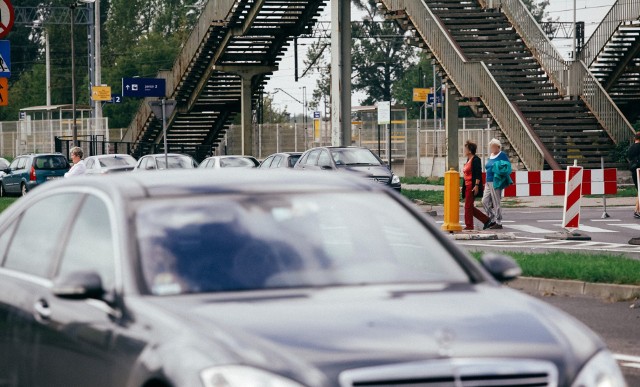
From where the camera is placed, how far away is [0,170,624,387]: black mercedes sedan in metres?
4.81

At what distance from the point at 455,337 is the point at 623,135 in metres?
38.2

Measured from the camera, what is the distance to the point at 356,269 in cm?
586

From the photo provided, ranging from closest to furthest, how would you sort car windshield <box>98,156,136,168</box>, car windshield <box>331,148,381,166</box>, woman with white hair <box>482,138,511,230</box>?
woman with white hair <box>482,138,511,230</box> → car windshield <box>331,148,381,166</box> → car windshield <box>98,156,136,168</box>

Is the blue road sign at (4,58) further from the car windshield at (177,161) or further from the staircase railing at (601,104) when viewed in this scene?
the staircase railing at (601,104)

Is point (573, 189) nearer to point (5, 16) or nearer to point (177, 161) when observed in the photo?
point (5, 16)

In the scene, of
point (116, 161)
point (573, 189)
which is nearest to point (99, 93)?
point (116, 161)

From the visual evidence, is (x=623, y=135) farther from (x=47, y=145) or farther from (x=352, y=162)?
(x=47, y=145)

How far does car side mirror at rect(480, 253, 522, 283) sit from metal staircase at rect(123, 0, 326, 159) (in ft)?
131

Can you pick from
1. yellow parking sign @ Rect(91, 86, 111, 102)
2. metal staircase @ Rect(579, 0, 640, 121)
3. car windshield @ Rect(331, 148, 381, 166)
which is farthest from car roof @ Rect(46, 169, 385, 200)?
yellow parking sign @ Rect(91, 86, 111, 102)

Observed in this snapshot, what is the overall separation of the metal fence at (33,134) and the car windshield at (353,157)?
42631 mm

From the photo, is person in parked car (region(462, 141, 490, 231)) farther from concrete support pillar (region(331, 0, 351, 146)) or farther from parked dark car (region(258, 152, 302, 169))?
concrete support pillar (region(331, 0, 351, 146))

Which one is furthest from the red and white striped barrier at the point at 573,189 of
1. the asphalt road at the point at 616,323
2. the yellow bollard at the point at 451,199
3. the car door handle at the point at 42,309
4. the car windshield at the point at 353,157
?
the car door handle at the point at 42,309

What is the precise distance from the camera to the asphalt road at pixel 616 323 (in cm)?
1020

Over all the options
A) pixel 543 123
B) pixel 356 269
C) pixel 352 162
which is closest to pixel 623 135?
pixel 543 123
